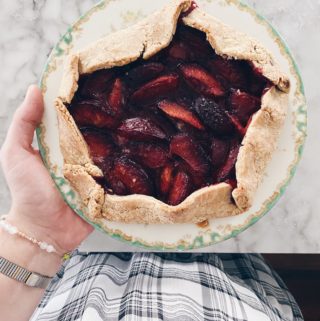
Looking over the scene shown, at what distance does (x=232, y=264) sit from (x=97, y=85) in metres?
0.83

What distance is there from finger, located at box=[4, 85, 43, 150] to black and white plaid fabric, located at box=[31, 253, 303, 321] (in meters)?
0.46

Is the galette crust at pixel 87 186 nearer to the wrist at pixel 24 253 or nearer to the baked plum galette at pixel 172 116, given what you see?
the baked plum galette at pixel 172 116

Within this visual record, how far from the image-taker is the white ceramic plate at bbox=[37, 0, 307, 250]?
4.12 feet

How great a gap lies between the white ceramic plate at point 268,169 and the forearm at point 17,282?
218mm

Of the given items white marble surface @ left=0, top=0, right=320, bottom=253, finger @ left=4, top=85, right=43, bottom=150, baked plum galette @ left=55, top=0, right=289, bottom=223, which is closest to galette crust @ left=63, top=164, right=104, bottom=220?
baked plum galette @ left=55, top=0, right=289, bottom=223

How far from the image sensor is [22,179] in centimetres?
135

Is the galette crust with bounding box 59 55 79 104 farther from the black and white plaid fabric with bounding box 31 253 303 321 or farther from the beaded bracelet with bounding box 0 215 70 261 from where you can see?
the black and white plaid fabric with bounding box 31 253 303 321

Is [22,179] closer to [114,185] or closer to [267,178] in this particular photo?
[114,185]

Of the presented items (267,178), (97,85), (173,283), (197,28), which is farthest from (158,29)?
(173,283)

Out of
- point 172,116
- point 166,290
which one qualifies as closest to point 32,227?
point 166,290

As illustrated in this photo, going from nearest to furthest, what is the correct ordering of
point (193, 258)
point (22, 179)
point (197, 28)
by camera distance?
1. point (197, 28)
2. point (22, 179)
3. point (193, 258)

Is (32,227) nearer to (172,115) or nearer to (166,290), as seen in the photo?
(166,290)

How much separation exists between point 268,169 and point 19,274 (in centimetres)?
71

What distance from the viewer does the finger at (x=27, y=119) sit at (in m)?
1.26
